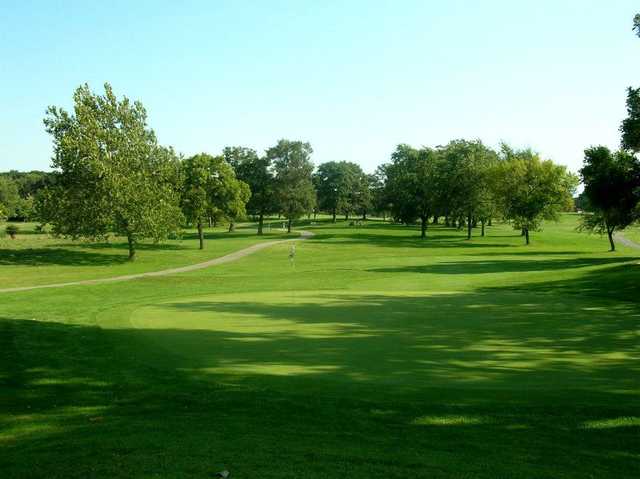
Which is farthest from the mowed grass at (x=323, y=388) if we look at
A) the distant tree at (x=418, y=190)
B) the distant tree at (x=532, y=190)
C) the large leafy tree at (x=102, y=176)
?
the distant tree at (x=418, y=190)

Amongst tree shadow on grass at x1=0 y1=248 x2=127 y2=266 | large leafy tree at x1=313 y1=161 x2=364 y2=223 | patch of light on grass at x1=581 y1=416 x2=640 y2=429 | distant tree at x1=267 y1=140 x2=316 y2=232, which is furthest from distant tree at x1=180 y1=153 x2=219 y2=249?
large leafy tree at x1=313 y1=161 x2=364 y2=223

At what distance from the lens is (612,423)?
8.71 m

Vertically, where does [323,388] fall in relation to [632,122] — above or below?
below

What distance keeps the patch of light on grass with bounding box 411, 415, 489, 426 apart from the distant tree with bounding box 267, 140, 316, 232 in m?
93.8

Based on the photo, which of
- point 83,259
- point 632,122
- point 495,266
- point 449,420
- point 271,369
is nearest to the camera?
point 449,420

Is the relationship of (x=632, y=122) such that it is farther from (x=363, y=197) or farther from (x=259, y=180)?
(x=363, y=197)

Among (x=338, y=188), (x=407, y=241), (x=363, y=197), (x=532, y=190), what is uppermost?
(x=338, y=188)

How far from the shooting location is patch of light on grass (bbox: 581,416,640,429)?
339 inches

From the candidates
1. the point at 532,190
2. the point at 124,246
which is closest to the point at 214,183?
the point at 124,246

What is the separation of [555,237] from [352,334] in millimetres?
82871

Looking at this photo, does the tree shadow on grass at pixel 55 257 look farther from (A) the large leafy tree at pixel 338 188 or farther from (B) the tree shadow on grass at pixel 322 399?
(A) the large leafy tree at pixel 338 188

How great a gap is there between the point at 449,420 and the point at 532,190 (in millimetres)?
76961

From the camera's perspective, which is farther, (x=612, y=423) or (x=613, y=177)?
(x=613, y=177)

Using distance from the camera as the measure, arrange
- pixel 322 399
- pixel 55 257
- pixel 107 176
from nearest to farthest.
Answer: pixel 322 399, pixel 107 176, pixel 55 257
